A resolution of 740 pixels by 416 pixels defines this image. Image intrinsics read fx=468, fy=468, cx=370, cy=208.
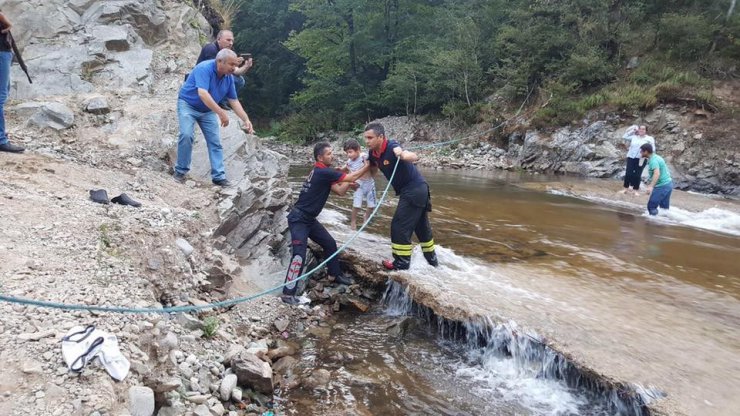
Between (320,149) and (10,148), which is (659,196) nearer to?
(320,149)

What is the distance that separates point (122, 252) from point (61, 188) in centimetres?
169

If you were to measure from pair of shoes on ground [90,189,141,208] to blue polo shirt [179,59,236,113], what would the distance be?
185 cm

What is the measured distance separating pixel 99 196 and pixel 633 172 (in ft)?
43.4

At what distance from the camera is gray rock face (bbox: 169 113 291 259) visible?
6.41 metres

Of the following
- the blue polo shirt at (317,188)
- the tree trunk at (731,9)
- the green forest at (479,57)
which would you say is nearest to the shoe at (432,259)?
the blue polo shirt at (317,188)

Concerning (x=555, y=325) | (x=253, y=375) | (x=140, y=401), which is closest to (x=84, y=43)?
(x=253, y=375)

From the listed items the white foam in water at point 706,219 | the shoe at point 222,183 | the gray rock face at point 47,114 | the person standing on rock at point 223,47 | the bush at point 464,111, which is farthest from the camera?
the bush at point 464,111

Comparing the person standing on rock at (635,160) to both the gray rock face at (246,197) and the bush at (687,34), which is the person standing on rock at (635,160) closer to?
the bush at (687,34)

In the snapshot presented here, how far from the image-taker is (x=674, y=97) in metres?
18.5

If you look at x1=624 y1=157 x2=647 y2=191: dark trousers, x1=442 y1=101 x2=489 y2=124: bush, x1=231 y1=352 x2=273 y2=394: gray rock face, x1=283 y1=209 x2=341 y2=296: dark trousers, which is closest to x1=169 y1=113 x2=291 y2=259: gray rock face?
x1=283 y1=209 x2=341 y2=296: dark trousers

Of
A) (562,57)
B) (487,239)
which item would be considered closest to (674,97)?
(562,57)

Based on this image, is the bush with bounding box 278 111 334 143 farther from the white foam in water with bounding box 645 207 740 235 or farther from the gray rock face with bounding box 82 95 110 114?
the white foam in water with bounding box 645 207 740 235

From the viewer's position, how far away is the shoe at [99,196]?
5.22 m

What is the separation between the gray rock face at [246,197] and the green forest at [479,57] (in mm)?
10416
